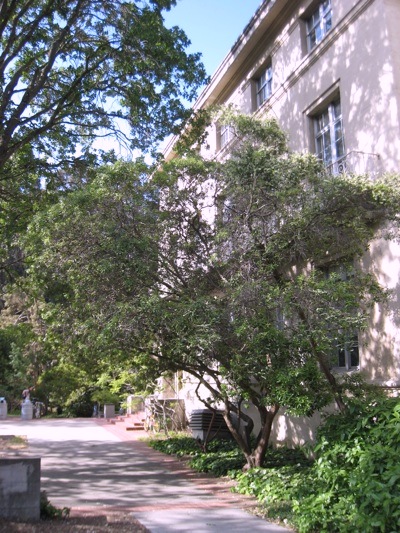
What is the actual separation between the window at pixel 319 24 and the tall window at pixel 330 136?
178 cm

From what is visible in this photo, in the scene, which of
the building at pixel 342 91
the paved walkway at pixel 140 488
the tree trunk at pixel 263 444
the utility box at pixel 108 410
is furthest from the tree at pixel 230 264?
the utility box at pixel 108 410

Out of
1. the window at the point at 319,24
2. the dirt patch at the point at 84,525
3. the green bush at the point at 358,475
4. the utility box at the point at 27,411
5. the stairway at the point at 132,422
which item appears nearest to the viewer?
the green bush at the point at 358,475

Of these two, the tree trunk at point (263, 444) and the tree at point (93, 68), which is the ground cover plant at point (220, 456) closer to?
the tree trunk at point (263, 444)

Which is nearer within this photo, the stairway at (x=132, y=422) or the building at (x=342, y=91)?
the building at (x=342, y=91)

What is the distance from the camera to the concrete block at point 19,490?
20.8ft

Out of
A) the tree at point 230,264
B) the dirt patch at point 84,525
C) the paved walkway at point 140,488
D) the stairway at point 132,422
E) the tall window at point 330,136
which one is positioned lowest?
the paved walkway at point 140,488

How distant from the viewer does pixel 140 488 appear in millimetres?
9461

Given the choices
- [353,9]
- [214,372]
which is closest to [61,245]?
[214,372]

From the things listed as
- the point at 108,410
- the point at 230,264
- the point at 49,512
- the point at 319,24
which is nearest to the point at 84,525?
the point at 49,512

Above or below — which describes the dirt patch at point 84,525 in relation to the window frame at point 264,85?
below

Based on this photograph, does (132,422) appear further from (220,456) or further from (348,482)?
(348,482)

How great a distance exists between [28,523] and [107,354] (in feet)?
13.9

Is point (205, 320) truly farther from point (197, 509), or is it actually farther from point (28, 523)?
point (28, 523)

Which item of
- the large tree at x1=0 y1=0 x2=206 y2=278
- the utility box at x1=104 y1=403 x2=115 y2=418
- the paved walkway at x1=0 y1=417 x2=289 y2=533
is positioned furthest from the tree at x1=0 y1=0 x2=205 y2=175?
the utility box at x1=104 y1=403 x2=115 y2=418
